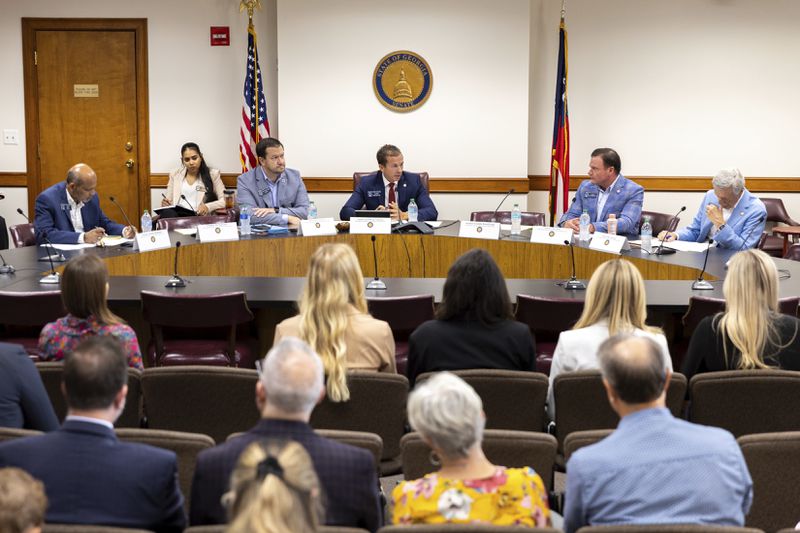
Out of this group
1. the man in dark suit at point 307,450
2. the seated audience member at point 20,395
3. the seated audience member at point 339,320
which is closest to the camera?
the man in dark suit at point 307,450

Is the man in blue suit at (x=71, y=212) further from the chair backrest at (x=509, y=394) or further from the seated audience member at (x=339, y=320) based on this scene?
the chair backrest at (x=509, y=394)

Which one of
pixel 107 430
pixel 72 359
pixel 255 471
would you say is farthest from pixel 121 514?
pixel 255 471

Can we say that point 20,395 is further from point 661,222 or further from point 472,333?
point 661,222

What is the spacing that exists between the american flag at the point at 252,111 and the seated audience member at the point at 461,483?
7.10m

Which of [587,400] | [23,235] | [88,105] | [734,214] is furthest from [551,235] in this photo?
[88,105]

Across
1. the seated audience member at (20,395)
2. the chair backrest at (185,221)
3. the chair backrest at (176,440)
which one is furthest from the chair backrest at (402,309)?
the chair backrest at (185,221)

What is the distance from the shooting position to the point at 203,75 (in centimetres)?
923

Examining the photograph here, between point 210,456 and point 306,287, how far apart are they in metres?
1.28

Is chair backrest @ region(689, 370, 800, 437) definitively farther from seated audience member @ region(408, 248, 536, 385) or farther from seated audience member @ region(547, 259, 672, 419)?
seated audience member @ region(408, 248, 536, 385)

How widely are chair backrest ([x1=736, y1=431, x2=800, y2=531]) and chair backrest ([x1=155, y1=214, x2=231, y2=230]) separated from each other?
498cm

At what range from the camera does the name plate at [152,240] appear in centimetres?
580

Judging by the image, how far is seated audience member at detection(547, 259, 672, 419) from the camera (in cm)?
328

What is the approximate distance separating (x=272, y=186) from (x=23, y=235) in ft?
6.03

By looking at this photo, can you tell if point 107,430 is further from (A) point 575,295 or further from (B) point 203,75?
(B) point 203,75
